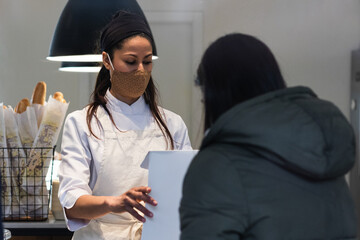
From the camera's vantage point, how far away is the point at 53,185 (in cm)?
202

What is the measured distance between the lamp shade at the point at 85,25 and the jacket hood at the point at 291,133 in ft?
3.63

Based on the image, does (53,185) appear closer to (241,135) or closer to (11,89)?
(241,135)

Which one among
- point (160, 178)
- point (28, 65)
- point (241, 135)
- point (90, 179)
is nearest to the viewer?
point (241, 135)

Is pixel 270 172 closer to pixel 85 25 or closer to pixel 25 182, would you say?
pixel 85 25

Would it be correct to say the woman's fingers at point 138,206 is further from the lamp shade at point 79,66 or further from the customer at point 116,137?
the lamp shade at point 79,66

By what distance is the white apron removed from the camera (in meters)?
1.49

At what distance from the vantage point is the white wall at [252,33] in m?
3.38

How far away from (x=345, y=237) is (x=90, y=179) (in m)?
0.83

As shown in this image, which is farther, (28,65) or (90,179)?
(28,65)

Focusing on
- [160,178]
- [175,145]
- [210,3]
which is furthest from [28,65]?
[160,178]

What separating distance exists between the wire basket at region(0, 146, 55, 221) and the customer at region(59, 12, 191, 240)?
49cm


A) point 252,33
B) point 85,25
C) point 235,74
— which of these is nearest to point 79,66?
point 85,25

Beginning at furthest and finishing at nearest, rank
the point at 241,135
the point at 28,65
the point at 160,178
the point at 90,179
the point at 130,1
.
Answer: the point at 28,65 → the point at 130,1 → the point at 90,179 → the point at 160,178 → the point at 241,135

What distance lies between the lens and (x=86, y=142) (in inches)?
59.1
